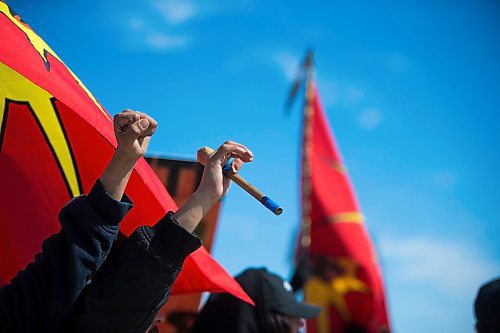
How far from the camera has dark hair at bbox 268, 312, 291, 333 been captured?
2990 millimetres

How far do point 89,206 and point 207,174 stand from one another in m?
0.38

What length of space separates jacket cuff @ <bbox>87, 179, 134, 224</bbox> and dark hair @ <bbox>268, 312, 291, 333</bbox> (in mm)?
1582

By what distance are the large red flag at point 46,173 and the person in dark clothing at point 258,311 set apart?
685 millimetres

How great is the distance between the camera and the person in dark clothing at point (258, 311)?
9.84 feet

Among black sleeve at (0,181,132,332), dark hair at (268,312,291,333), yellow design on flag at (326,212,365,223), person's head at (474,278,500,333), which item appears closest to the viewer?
black sleeve at (0,181,132,332)

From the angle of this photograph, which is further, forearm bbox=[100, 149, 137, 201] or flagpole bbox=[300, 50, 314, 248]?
flagpole bbox=[300, 50, 314, 248]

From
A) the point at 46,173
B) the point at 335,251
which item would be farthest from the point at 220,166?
the point at 335,251

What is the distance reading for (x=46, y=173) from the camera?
7.58 feet

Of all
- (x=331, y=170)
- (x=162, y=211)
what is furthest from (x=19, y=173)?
(x=331, y=170)

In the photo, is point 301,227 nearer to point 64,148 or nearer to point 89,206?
point 64,148

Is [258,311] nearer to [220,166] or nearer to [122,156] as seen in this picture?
[220,166]

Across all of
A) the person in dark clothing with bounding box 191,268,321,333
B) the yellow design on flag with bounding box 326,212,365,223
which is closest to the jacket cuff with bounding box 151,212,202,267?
the person in dark clothing with bounding box 191,268,321,333

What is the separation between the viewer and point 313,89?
9.83 metres

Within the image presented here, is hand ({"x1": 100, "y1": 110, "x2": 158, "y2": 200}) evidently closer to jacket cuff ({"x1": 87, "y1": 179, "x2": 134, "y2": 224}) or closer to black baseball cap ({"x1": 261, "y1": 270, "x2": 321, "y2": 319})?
jacket cuff ({"x1": 87, "y1": 179, "x2": 134, "y2": 224})
